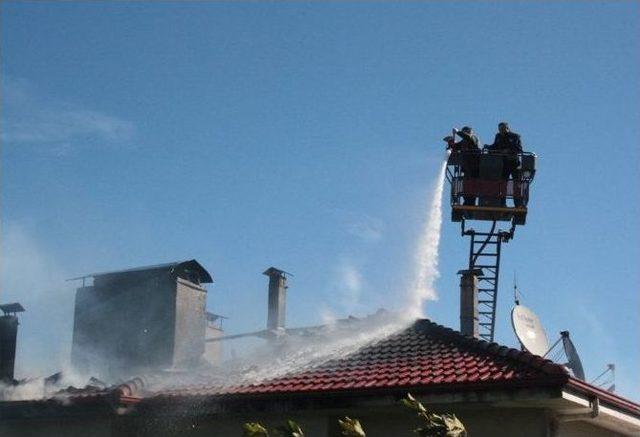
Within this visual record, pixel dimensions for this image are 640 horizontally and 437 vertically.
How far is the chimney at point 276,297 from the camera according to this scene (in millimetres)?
25234

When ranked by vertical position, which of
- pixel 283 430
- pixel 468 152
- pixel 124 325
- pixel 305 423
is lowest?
pixel 305 423

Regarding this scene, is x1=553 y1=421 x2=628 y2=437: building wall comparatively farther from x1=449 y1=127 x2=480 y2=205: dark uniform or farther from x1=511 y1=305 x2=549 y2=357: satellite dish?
x1=449 y1=127 x2=480 y2=205: dark uniform

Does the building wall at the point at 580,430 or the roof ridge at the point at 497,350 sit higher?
the roof ridge at the point at 497,350

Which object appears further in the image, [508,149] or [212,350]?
[212,350]

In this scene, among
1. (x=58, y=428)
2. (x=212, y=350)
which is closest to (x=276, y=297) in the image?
(x=212, y=350)

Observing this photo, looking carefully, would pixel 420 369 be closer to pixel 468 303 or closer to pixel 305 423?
pixel 305 423

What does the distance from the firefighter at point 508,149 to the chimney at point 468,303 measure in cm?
343

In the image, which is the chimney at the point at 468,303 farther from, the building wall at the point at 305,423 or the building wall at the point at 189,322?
the building wall at the point at 189,322

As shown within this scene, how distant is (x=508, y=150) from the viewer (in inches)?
822

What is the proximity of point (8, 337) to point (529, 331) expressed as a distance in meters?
13.6

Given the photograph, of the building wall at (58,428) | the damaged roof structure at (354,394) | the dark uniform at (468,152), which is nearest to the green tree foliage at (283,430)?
the damaged roof structure at (354,394)

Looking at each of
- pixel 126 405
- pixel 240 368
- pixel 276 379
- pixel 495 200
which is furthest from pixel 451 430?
pixel 495 200

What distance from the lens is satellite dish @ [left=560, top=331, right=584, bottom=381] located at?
17266 millimetres

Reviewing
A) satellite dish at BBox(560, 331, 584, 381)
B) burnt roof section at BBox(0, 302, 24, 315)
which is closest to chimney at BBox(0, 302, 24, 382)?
burnt roof section at BBox(0, 302, 24, 315)
